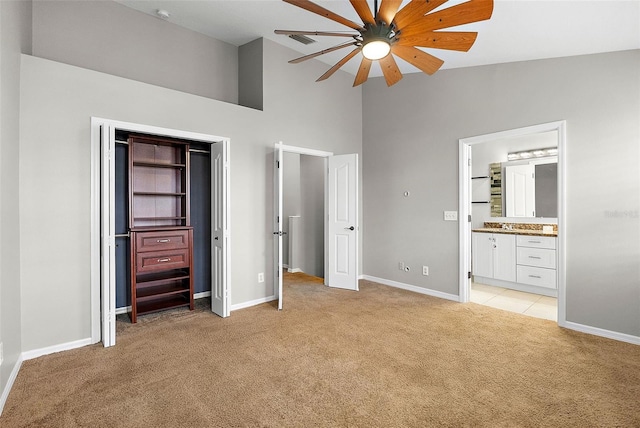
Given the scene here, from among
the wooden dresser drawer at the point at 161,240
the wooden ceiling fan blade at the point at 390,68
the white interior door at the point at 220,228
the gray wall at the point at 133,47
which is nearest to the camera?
the wooden ceiling fan blade at the point at 390,68

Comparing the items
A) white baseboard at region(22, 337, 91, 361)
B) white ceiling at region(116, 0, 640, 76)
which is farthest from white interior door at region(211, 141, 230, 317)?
white ceiling at region(116, 0, 640, 76)

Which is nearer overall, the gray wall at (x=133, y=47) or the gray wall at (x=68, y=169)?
the gray wall at (x=68, y=169)

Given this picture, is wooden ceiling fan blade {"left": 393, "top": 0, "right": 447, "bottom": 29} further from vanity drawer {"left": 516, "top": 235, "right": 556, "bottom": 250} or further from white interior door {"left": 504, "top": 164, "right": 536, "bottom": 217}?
white interior door {"left": 504, "top": 164, "right": 536, "bottom": 217}

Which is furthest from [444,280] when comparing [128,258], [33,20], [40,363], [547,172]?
[33,20]

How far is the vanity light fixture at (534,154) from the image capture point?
505cm

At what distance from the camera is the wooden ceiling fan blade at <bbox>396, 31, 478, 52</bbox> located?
2.14 metres

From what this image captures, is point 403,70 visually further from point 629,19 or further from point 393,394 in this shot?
point 393,394

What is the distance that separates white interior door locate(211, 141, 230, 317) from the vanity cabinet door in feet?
13.8

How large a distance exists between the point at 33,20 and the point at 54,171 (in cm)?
169

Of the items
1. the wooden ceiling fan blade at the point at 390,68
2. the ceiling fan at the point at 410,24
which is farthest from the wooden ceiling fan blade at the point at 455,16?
the wooden ceiling fan blade at the point at 390,68

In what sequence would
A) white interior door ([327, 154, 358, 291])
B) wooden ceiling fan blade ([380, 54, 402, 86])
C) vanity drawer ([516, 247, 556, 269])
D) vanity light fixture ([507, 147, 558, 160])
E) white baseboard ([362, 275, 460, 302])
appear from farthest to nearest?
vanity light fixture ([507, 147, 558, 160]), white interior door ([327, 154, 358, 291]), vanity drawer ([516, 247, 556, 269]), white baseboard ([362, 275, 460, 302]), wooden ceiling fan blade ([380, 54, 402, 86])

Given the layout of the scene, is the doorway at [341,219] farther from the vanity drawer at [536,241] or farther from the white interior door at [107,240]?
the vanity drawer at [536,241]

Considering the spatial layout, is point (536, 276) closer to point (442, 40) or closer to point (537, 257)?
point (537, 257)

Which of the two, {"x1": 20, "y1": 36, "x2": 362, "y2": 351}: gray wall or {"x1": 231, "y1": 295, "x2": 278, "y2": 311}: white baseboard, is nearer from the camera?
{"x1": 20, "y1": 36, "x2": 362, "y2": 351}: gray wall
